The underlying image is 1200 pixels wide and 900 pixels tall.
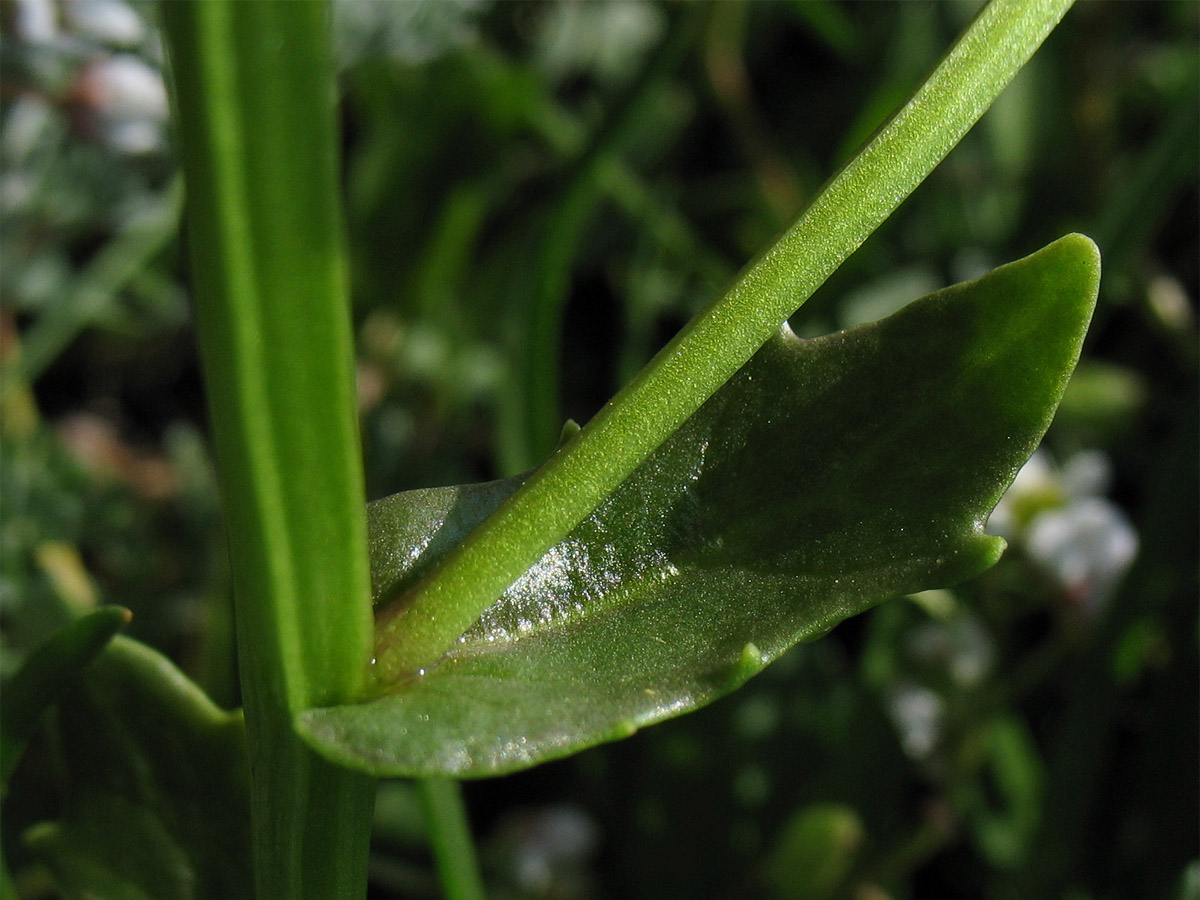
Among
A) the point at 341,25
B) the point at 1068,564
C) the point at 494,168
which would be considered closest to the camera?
the point at 1068,564

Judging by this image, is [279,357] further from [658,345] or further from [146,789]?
[658,345]

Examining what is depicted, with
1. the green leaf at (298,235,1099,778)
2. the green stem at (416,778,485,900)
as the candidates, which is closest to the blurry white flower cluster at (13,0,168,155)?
the green stem at (416,778,485,900)

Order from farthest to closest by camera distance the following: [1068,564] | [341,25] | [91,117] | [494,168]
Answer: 1. [494,168]
2. [341,25]
3. [91,117]
4. [1068,564]

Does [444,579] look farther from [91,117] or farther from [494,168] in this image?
[494,168]

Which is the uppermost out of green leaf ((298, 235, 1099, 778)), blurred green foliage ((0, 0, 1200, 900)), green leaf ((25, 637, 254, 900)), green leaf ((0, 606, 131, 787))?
green leaf ((298, 235, 1099, 778))

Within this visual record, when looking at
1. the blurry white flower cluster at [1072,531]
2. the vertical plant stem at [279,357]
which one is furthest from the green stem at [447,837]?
the blurry white flower cluster at [1072,531]

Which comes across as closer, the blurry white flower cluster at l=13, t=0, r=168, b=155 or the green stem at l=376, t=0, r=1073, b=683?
the green stem at l=376, t=0, r=1073, b=683

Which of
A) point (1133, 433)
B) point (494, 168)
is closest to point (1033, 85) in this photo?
point (1133, 433)

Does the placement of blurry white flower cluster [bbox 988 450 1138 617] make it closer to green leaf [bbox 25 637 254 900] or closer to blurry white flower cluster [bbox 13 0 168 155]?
green leaf [bbox 25 637 254 900]
